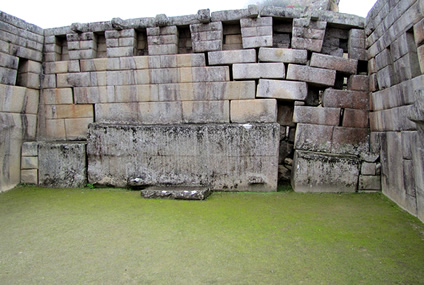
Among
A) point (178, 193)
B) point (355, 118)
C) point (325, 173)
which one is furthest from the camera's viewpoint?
point (355, 118)

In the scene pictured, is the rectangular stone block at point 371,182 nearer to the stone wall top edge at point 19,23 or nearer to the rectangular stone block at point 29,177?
the rectangular stone block at point 29,177

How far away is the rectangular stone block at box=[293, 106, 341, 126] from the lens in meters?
6.75

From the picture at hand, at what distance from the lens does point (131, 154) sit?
7.10 metres

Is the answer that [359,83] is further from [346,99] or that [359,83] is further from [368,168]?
[368,168]

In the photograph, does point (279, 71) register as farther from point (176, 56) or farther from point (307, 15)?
point (176, 56)

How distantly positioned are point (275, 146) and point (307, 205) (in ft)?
4.61

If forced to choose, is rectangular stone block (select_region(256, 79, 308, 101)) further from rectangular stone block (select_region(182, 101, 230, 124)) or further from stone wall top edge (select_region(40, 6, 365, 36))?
stone wall top edge (select_region(40, 6, 365, 36))

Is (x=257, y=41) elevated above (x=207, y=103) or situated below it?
above

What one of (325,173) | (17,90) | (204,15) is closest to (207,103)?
(204,15)

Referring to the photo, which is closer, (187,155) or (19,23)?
(187,155)

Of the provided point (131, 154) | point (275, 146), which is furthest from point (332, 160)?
point (131, 154)

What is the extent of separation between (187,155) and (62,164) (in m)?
3.04

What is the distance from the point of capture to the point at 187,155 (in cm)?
686

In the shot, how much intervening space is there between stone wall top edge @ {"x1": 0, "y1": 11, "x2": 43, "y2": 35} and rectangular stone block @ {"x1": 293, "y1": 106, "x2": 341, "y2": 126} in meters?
6.65
